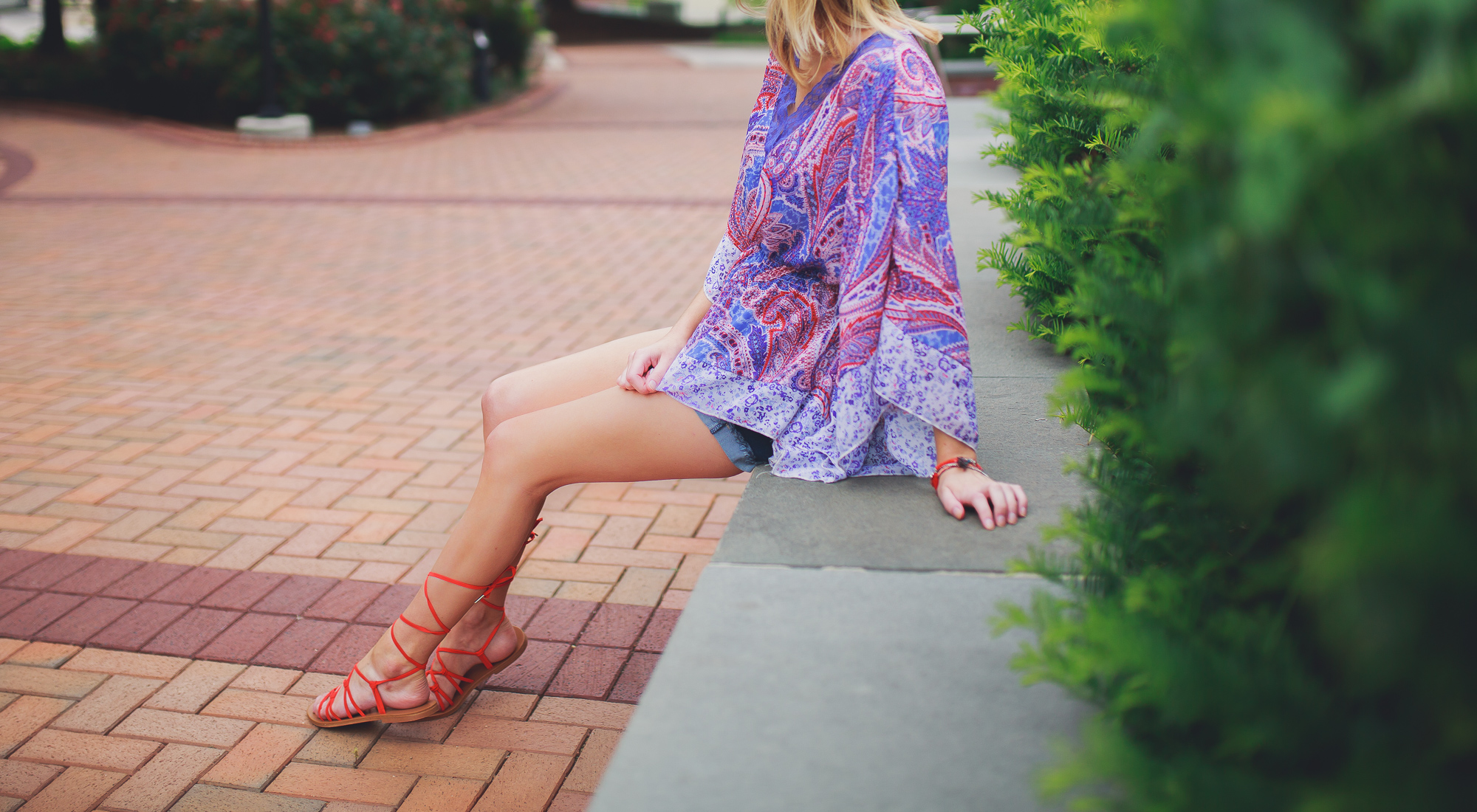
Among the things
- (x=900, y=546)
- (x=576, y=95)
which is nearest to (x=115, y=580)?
(x=900, y=546)

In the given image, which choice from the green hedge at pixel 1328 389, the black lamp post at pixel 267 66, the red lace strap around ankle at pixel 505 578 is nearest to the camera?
the green hedge at pixel 1328 389

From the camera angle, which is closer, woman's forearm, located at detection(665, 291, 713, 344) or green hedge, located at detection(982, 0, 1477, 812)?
green hedge, located at detection(982, 0, 1477, 812)

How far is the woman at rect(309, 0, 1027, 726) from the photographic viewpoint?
206 cm

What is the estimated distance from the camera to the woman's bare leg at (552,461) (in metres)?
2.15

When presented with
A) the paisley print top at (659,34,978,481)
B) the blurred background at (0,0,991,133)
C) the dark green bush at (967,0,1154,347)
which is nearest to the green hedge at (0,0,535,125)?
the blurred background at (0,0,991,133)

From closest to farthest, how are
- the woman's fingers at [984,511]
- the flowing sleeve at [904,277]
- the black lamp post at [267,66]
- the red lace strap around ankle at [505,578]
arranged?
the woman's fingers at [984,511] < the flowing sleeve at [904,277] < the red lace strap around ankle at [505,578] < the black lamp post at [267,66]

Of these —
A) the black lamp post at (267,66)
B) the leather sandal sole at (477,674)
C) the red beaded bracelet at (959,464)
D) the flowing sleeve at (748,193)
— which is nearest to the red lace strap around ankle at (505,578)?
the leather sandal sole at (477,674)

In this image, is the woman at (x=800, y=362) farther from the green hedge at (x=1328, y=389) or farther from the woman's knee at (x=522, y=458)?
the green hedge at (x=1328, y=389)

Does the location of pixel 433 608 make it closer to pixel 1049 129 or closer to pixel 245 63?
pixel 1049 129

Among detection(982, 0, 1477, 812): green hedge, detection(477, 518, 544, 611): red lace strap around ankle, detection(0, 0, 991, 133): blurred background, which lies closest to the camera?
detection(982, 0, 1477, 812): green hedge

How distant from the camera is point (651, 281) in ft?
21.2

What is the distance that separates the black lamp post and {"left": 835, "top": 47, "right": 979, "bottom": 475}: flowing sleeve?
40.5ft

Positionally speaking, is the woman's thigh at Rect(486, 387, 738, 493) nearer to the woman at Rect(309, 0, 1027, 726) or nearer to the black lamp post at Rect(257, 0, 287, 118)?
the woman at Rect(309, 0, 1027, 726)

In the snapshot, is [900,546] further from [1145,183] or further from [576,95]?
[576,95]
